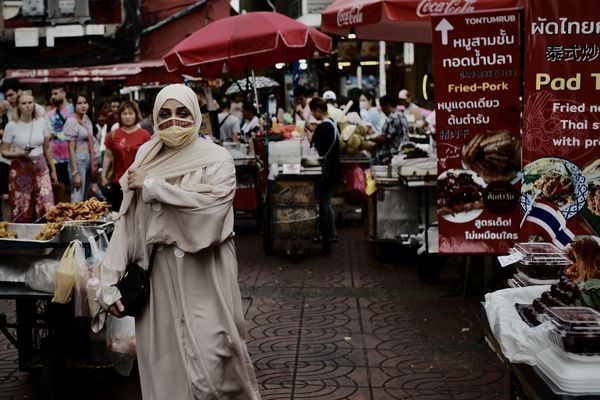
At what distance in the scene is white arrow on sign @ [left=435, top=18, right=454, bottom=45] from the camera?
6.59 meters

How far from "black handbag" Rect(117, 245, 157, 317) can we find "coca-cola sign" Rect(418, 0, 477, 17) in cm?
437

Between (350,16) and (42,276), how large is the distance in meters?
4.54

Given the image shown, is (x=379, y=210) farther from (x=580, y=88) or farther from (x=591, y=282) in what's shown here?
(x=591, y=282)

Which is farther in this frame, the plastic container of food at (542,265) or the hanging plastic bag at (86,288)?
the hanging plastic bag at (86,288)

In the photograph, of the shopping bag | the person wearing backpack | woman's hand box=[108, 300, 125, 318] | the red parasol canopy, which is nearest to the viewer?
woman's hand box=[108, 300, 125, 318]

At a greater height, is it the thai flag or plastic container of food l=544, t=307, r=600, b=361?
the thai flag

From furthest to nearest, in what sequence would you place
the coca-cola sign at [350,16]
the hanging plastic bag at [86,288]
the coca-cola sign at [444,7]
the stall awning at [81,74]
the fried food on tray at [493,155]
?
the stall awning at [81,74] → the coca-cola sign at [350,16] → the coca-cola sign at [444,7] → the fried food on tray at [493,155] → the hanging plastic bag at [86,288]

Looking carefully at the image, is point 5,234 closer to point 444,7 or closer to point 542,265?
point 542,265

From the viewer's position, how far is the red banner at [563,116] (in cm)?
495

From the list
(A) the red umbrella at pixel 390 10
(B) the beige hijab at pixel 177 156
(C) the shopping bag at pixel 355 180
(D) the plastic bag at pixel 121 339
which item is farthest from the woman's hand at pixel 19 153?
(B) the beige hijab at pixel 177 156

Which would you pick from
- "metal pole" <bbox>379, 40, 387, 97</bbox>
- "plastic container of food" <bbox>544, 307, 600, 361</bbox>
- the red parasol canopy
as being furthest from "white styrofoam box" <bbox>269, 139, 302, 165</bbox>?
"metal pole" <bbox>379, 40, 387, 97</bbox>

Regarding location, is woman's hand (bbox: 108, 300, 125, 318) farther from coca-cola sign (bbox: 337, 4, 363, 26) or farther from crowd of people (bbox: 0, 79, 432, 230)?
crowd of people (bbox: 0, 79, 432, 230)

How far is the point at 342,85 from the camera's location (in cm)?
3108

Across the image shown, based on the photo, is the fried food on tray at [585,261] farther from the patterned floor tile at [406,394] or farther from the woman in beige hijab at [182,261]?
the woman in beige hijab at [182,261]
